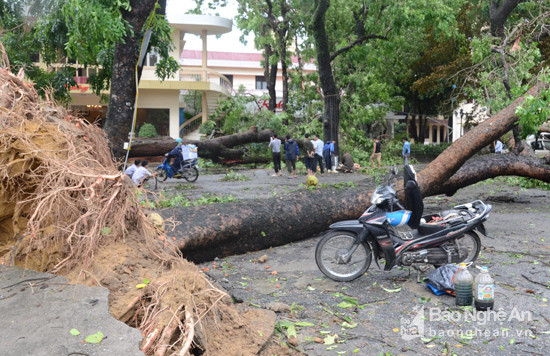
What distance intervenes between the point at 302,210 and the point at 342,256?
7.51ft

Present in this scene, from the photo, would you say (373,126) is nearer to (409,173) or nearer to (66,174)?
(409,173)

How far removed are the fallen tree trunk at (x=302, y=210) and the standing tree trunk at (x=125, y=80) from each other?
231 centimetres

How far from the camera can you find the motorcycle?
6.51 meters

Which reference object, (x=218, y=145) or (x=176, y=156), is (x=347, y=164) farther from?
(x=176, y=156)

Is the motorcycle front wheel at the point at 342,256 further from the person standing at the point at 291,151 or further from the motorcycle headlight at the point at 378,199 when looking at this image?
the person standing at the point at 291,151

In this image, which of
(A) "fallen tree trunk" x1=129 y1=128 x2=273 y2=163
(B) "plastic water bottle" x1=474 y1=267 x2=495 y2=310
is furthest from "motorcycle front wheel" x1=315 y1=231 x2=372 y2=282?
(A) "fallen tree trunk" x1=129 y1=128 x2=273 y2=163

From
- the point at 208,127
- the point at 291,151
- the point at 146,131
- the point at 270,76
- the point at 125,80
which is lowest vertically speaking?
the point at 291,151

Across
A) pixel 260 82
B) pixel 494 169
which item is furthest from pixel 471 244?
pixel 260 82

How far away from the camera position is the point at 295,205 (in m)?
8.77

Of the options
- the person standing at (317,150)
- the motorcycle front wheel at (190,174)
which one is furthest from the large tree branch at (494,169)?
the motorcycle front wheel at (190,174)

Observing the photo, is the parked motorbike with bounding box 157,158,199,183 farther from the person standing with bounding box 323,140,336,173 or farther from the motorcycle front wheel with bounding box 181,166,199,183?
the person standing with bounding box 323,140,336,173

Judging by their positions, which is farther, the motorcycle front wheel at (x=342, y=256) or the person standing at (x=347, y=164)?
the person standing at (x=347, y=164)

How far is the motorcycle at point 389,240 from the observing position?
6.51 metres

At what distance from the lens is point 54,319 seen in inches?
144
